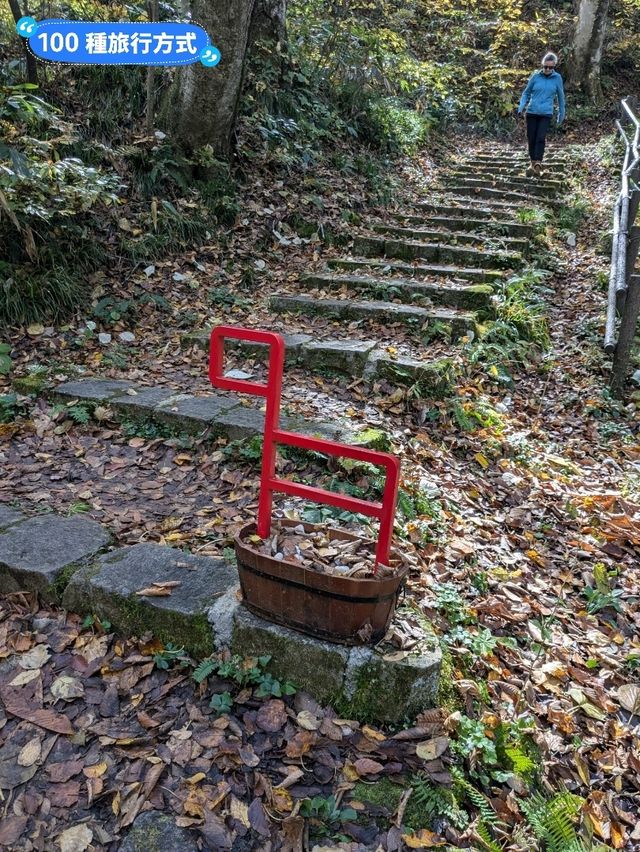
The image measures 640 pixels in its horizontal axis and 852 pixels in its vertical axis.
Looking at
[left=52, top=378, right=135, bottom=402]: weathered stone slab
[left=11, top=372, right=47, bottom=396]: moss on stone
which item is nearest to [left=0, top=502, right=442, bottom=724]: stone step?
[left=52, top=378, right=135, bottom=402]: weathered stone slab

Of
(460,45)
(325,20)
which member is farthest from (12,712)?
(460,45)

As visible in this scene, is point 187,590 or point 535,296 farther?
point 535,296

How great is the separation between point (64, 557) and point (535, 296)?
5468 mm

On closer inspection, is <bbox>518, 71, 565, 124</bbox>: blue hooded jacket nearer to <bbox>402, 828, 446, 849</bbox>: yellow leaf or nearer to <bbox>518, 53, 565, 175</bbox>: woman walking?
<bbox>518, 53, 565, 175</bbox>: woman walking

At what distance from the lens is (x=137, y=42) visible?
6.17m

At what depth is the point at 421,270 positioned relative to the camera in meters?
6.40

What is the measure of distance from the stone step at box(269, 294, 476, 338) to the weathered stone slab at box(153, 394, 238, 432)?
1.85 metres

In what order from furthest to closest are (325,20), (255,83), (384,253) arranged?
(325,20) < (255,83) < (384,253)

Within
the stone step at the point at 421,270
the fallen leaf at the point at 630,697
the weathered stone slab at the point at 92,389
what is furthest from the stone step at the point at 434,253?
the fallen leaf at the point at 630,697

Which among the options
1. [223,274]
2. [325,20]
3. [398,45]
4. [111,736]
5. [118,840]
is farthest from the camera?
[398,45]

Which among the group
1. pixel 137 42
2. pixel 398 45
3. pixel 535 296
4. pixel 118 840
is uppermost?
pixel 398 45

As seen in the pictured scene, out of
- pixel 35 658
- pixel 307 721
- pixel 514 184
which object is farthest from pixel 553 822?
pixel 514 184

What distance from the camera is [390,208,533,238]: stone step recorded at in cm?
757

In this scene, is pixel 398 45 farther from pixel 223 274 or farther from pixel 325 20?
pixel 223 274
